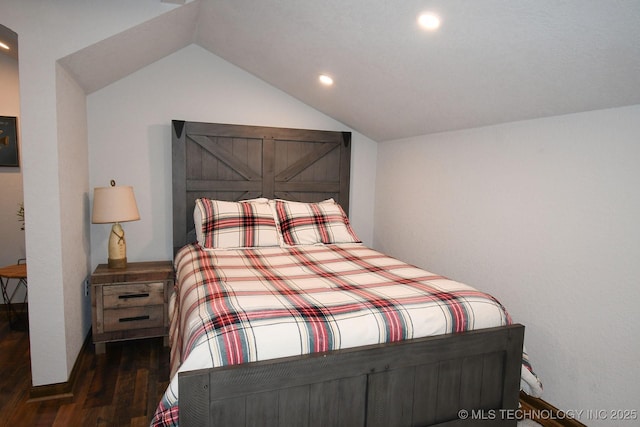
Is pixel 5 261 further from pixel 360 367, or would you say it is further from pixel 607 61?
pixel 607 61

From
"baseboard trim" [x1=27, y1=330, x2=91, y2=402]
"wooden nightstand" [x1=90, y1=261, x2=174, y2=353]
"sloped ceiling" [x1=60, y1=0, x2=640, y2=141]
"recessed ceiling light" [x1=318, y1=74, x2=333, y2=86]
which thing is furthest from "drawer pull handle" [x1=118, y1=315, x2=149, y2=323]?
"recessed ceiling light" [x1=318, y1=74, x2=333, y2=86]

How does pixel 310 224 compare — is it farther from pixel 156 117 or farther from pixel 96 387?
pixel 96 387

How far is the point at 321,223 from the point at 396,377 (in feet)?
5.82

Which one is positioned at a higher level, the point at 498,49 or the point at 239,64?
the point at 239,64

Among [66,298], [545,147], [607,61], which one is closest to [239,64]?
[66,298]

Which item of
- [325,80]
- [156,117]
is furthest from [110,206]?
[325,80]

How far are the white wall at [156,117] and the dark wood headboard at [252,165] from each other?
12cm

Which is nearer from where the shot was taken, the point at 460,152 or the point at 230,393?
the point at 230,393

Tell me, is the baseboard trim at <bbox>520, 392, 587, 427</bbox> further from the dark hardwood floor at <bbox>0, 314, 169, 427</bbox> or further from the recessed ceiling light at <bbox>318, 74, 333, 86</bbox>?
the recessed ceiling light at <bbox>318, 74, 333, 86</bbox>

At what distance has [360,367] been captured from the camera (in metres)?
1.64

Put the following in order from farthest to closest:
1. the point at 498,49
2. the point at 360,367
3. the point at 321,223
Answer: the point at 321,223, the point at 498,49, the point at 360,367

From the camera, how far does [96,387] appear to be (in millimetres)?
2459

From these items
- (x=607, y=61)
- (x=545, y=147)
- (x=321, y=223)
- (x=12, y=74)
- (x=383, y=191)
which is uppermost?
(x=12, y=74)

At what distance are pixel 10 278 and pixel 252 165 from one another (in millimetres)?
2083
